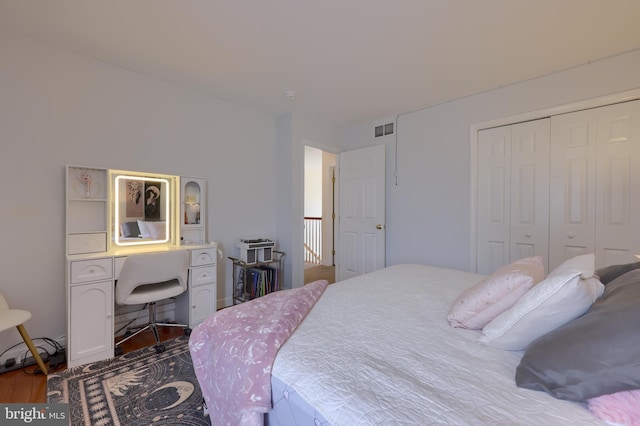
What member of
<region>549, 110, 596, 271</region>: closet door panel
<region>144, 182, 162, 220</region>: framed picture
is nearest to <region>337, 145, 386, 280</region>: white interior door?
<region>549, 110, 596, 271</region>: closet door panel

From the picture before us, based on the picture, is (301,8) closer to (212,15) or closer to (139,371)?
(212,15)

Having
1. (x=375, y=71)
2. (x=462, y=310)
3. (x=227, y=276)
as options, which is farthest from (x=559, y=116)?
(x=227, y=276)

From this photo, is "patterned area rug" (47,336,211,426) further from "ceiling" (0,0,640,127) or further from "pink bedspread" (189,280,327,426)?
"ceiling" (0,0,640,127)

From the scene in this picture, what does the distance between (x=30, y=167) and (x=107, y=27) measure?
1219 mm

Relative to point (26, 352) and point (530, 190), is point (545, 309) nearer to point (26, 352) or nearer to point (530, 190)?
point (530, 190)

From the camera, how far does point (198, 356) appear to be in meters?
1.28

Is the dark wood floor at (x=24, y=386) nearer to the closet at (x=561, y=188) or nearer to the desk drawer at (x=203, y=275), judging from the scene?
the desk drawer at (x=203, y=275)

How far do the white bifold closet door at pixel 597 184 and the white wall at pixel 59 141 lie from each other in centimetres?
352

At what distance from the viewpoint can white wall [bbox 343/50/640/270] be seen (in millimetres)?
2520

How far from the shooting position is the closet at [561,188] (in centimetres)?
232

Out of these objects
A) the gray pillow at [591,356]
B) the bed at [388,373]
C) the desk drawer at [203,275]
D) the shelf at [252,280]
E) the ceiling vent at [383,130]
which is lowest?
the shelf at [252,280]

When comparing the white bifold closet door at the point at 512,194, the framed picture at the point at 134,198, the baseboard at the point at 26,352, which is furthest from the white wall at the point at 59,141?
the white bifold closet door at the point at 512,194

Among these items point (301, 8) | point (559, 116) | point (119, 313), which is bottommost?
point (119, 313)

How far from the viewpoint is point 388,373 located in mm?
904
